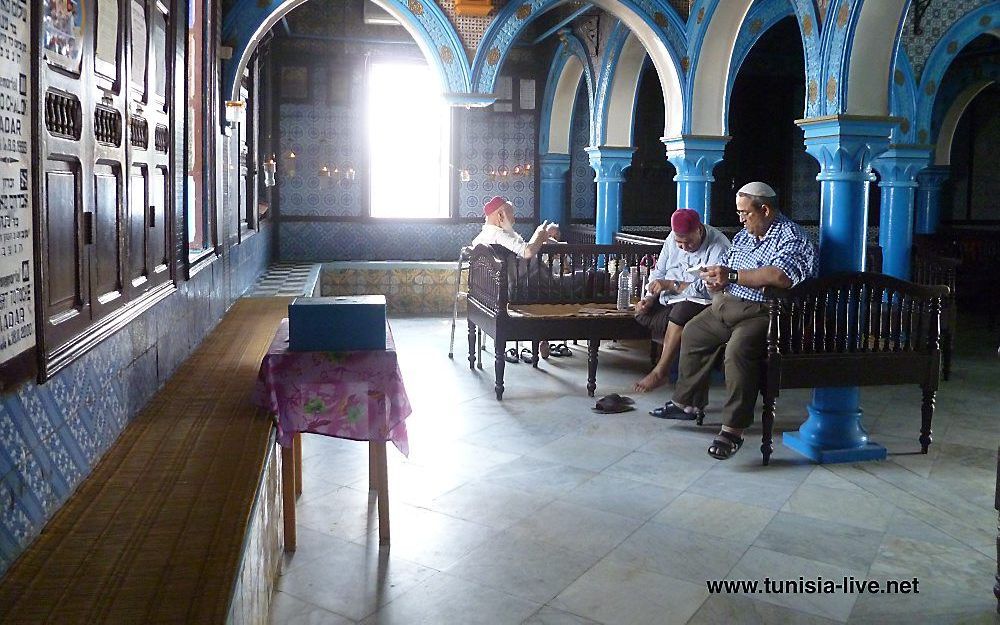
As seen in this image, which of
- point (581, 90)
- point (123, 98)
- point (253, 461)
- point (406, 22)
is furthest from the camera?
point (581, 90)

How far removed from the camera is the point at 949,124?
1393 centimetres

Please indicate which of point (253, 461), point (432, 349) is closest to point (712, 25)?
point (432, 349)

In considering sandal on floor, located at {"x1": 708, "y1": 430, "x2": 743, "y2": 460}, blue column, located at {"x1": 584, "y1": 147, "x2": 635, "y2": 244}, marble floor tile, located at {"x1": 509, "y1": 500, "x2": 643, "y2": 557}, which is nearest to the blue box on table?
marble floor tile, located at {"x1": 509, "y1": 500, "x2": 643, "y2": 557}

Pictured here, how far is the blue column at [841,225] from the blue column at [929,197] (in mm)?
8897

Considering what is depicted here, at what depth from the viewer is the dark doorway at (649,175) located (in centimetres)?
1453

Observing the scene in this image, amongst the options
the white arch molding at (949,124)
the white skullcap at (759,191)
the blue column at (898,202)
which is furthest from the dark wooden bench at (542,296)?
the white arch molding at (949,124)

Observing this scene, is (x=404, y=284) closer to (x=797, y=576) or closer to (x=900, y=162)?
(x=900, y=162)

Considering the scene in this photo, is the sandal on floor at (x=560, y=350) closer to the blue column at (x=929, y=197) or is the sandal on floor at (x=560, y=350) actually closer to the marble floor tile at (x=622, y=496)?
the marble floor tile at (x=622, y=496)

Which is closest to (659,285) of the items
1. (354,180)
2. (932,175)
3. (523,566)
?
(523,566)

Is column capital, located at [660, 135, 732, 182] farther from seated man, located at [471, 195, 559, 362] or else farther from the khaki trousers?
the khaki trousers

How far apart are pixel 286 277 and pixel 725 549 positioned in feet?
22.9

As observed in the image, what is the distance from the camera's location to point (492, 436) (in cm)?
595

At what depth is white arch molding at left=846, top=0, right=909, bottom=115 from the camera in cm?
557

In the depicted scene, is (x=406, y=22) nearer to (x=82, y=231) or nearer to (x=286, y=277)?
(x=286, y=277)
